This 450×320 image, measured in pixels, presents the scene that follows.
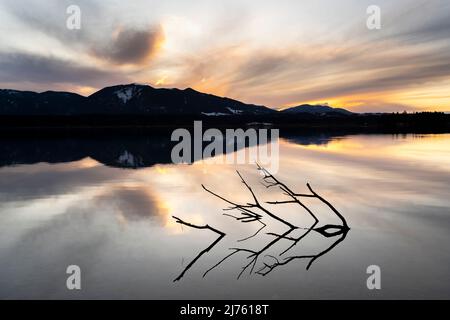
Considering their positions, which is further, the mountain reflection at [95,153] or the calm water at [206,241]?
the mountain reflection at [95,153]

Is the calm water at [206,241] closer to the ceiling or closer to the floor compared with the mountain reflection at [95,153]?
closer to the floor

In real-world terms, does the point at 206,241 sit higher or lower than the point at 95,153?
lower

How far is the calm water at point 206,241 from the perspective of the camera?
273 inches

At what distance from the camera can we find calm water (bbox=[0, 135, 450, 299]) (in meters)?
6.93

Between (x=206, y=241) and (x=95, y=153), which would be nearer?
(x=206, y=241)

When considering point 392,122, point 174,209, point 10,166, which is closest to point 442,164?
point 174,209

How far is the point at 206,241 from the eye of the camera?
9.59m

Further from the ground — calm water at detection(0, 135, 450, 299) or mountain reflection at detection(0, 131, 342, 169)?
mountain reflection at detection(0, 131, 342, 169)

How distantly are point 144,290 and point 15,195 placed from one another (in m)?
14.0

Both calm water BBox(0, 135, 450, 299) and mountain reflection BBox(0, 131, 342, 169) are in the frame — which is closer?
calm water BBox(0, 135, 450, 299)
